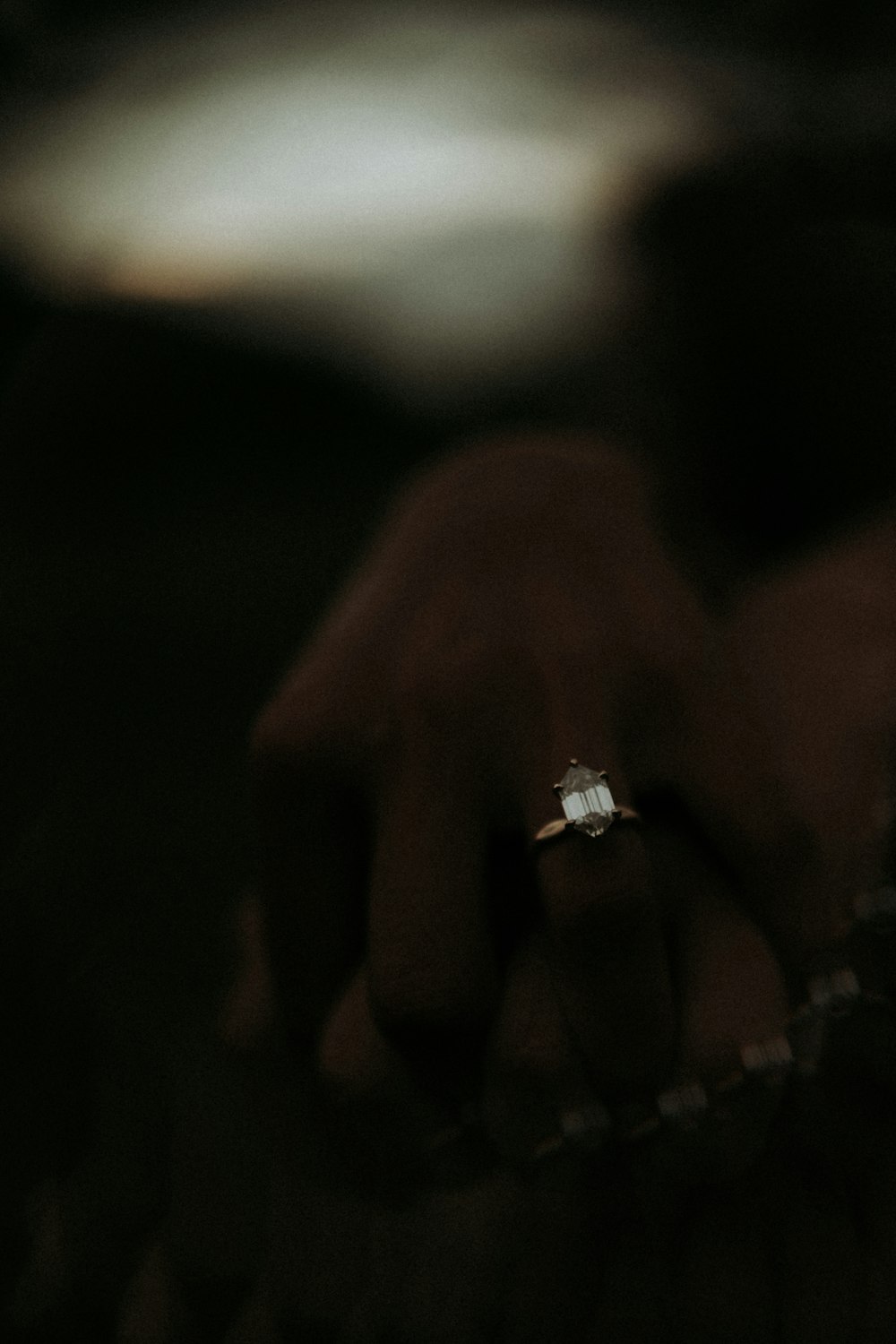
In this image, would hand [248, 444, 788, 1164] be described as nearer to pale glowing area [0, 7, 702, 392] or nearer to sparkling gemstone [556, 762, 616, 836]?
sparkling gemstone [556, 762, 616, 836]

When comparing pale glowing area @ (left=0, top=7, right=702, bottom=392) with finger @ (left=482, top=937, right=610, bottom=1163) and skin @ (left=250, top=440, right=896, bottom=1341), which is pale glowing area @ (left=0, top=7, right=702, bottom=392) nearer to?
skin @ (left=250, top=440, right=896, bottom=1341)

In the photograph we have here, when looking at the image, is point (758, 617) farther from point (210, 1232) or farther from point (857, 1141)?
point (210, 1232)

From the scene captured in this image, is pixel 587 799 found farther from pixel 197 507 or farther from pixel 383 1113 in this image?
pixel 197 507


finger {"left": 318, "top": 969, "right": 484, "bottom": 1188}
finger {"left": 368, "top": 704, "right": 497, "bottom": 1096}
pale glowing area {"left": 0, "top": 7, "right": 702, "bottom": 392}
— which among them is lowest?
finger {"left": 318, "top": 969, "right": 484, "bottom": 1188}

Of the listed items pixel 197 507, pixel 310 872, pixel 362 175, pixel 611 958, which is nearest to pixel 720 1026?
pixel 611 958

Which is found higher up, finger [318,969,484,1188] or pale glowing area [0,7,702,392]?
pale glowing area [0,7,702,392]

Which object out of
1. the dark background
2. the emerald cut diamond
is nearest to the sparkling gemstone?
the emerald cut diamond

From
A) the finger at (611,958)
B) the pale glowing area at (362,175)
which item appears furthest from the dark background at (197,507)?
the finger at (611,958)

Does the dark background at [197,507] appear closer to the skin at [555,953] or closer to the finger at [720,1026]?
the skin at [555,953]

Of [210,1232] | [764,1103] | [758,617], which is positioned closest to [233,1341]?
[210,1232]

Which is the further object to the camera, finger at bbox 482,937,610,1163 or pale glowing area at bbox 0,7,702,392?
pale glowing area at bbox 0,7,702,392
